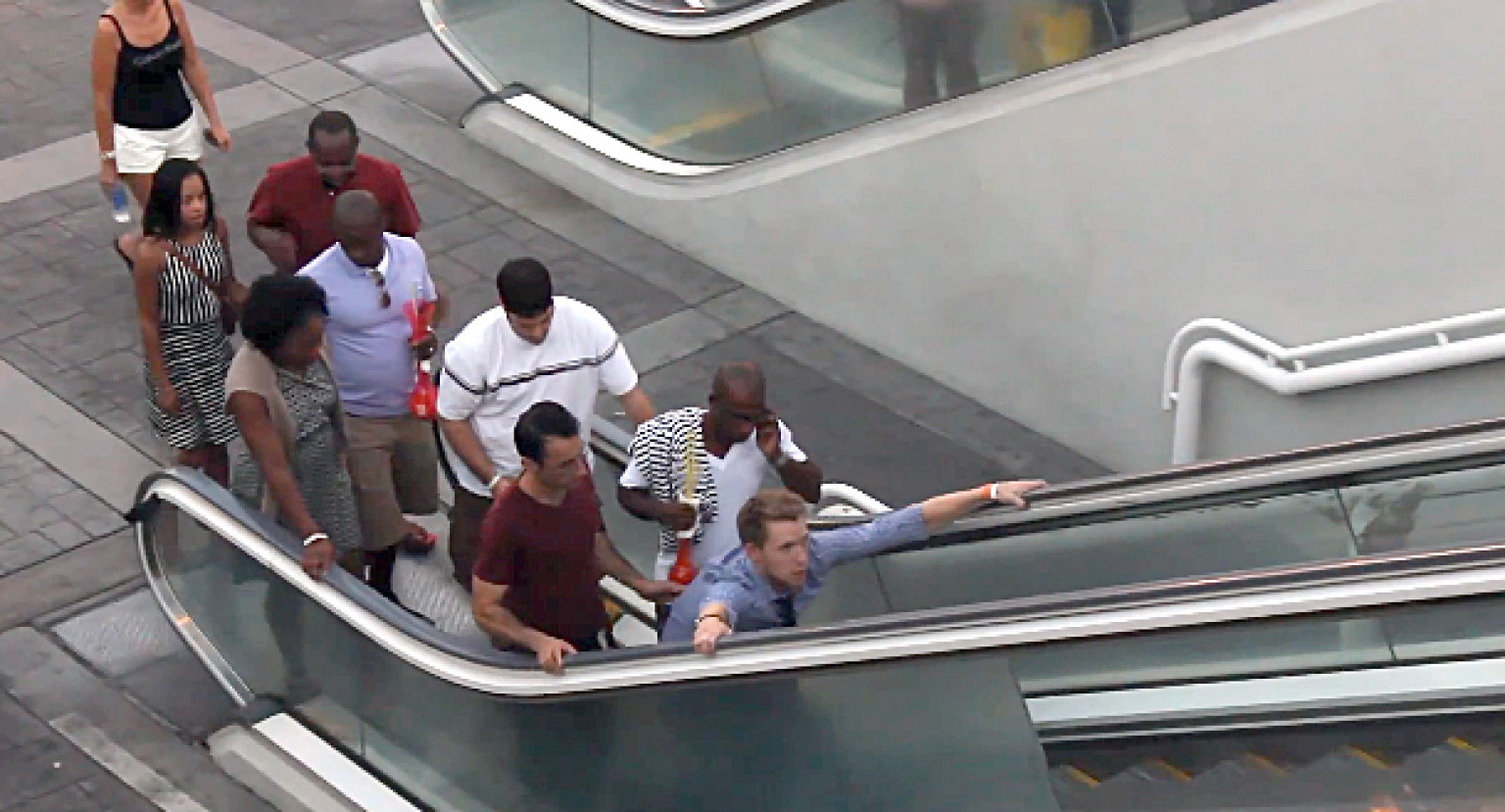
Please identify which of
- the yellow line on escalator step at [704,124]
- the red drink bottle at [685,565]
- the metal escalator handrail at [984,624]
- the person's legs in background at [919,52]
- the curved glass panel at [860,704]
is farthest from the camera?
the yellow line on escalator step at [704,124]

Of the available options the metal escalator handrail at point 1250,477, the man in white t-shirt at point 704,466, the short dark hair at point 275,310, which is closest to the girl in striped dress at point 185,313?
the short dark hair at point 275,310

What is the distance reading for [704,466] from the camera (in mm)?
6219

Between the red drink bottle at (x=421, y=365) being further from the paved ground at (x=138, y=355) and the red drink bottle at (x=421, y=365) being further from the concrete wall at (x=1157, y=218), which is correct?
the concrete wall at (x=1157, y=218)

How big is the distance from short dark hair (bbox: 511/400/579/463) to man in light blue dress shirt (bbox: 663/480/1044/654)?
51 centimetres

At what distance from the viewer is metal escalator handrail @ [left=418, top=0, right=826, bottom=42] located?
9.54 m

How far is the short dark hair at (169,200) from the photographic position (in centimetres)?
698

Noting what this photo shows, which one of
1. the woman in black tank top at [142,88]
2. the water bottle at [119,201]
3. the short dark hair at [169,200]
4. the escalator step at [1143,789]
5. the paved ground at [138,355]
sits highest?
the escalator step at [1143,789]

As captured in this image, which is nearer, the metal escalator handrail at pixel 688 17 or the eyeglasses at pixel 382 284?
the eyeglasses at pixel 382 284

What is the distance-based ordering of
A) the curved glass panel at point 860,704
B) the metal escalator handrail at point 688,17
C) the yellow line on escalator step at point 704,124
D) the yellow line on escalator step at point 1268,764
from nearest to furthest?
the curved glass panel at point 860,704 < the yellow line on escalator step at point 1268,764 < the metal escalator handrail at point 688,17 < the yellow line on escalator step at point 704,124

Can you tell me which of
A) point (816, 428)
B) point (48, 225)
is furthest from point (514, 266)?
point (48, 225)

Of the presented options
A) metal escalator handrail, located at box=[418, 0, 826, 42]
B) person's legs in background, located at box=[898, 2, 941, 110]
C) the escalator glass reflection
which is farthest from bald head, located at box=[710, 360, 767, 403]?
metal escalator handrail, located at box=[418, 0, 826, 42]

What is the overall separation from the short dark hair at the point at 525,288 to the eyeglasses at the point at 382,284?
62 centimetres

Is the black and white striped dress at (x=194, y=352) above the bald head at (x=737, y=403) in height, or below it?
below

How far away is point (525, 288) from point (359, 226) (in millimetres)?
690
